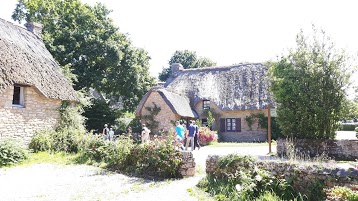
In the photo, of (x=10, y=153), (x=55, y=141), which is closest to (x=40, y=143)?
(x=55, y=141)

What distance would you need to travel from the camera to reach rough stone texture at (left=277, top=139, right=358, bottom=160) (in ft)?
41.1

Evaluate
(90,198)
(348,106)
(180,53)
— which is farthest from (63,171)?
(180,53)

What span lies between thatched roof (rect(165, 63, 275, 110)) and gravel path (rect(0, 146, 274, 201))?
1576 centimetres

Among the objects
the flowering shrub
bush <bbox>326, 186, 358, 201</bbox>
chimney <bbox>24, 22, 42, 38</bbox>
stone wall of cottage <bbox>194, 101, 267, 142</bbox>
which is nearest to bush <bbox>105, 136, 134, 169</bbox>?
bush <bbox>326, 186, 358, 201</bbox>

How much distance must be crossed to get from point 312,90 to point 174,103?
12080mm

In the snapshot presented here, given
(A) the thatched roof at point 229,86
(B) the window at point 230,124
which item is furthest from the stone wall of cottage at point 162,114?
(B) the window at point 230,124

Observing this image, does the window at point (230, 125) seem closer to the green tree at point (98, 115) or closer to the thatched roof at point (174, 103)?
the thatched roof at point (174, 103)

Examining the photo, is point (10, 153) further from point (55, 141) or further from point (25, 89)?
point (25, 89)

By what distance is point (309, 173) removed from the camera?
6.63 meters

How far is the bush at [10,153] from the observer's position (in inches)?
456

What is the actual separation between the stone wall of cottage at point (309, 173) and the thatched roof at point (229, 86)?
17.7 meters

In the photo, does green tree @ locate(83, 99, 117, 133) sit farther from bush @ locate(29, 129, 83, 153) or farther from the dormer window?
bush @ locate(29, 129, 83, 153)

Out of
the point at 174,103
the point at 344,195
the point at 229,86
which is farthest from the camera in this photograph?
the point at 229,86

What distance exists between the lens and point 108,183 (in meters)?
8.56
